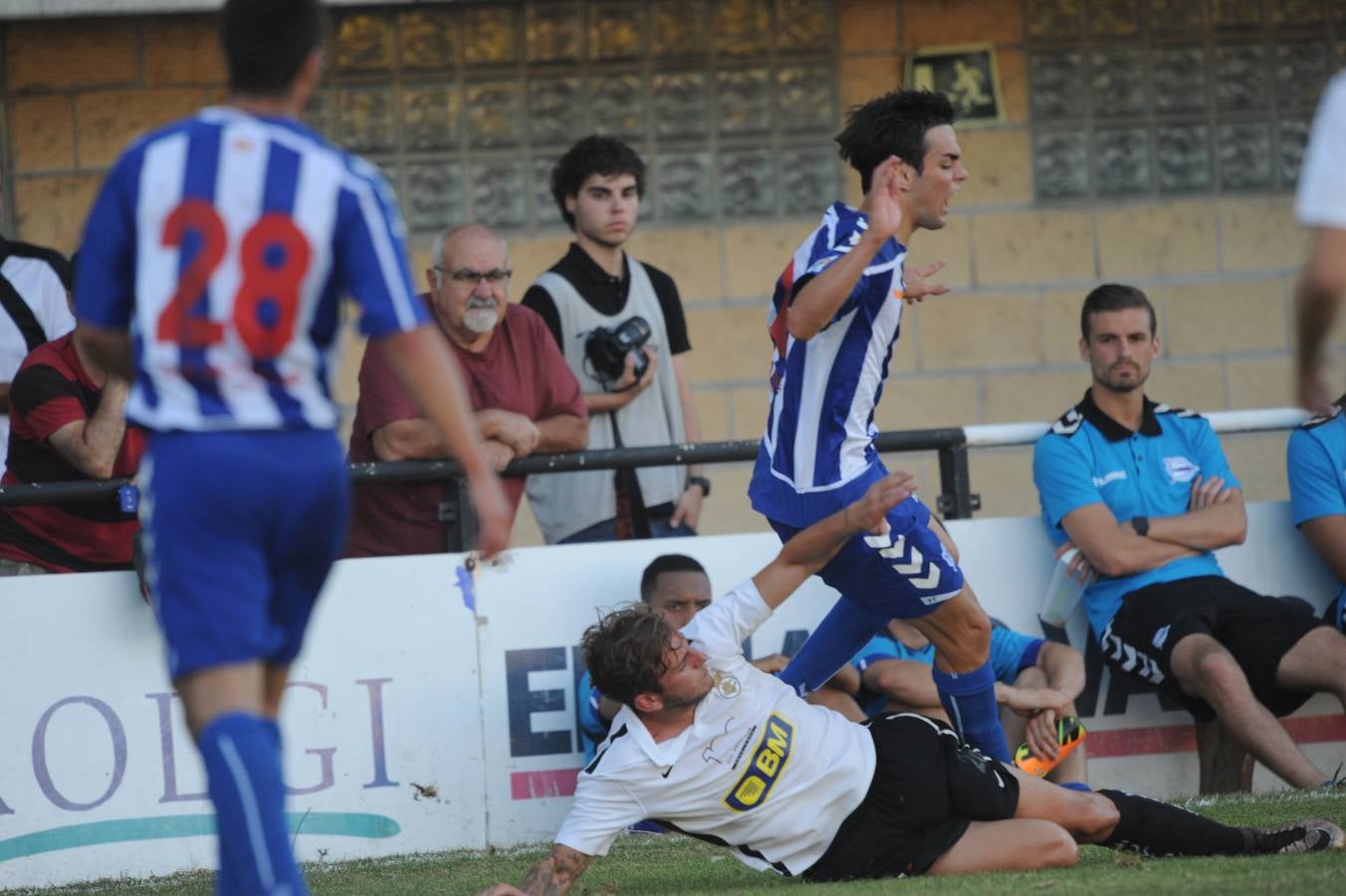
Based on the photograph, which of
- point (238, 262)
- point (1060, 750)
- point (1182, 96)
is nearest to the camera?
point (238, 262)

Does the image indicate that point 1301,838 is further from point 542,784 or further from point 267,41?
point 267,41

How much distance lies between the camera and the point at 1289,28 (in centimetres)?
1046

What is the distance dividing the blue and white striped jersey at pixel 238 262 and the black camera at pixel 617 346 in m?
4.05

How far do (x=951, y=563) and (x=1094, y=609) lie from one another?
1.95 metres

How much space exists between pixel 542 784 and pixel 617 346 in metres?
1.73

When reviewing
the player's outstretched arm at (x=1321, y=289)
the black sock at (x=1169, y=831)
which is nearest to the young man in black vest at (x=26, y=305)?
the black sock at (x=1169, y=831)

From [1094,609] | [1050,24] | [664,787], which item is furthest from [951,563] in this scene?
[1050,24]

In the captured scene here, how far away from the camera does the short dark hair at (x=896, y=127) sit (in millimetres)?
5926

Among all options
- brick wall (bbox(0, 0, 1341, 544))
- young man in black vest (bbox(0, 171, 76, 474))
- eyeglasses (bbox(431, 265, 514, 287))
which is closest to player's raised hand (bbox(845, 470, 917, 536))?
eyeglasses (bbox(431, 265, 514, 287))

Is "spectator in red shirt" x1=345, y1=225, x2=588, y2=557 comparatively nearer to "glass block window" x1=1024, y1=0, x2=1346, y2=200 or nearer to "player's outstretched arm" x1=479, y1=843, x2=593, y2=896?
"player's outstretched arm" x1=479, y1=843, x2=593, y2=896

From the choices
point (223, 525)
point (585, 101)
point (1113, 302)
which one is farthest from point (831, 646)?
point (585, 101)

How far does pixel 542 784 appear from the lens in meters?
7.21

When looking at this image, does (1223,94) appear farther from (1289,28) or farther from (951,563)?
(951,563)

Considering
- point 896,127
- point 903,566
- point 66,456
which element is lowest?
point 903,566
